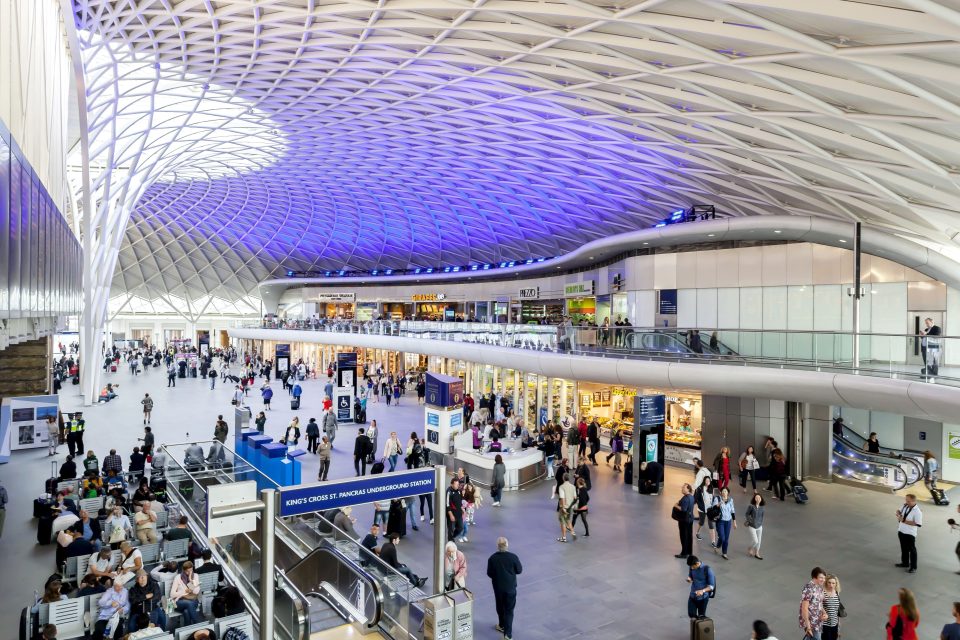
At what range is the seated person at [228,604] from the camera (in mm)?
9086

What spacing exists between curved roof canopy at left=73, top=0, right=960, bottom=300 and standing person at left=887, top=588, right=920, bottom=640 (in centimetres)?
801

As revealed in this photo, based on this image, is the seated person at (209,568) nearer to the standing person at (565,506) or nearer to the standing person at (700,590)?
the standing person at (565,506)

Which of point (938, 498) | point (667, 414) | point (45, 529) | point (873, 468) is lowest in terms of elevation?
point (938, 498)

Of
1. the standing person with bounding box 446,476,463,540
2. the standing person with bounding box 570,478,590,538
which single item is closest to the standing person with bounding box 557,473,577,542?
the standing person with bounding box 570,478,590,538

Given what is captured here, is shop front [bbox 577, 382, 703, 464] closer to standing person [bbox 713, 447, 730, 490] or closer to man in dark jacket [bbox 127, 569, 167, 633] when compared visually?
standing person [bbox 713, 447, 730, 490]

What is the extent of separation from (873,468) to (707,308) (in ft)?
31.9

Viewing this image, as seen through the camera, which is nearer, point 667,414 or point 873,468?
point 873,468

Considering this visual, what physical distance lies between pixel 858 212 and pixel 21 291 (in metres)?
24.4

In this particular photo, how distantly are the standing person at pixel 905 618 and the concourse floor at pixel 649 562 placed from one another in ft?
3.96

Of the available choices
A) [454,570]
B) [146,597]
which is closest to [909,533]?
[454,570]

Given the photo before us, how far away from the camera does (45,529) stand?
1338cm

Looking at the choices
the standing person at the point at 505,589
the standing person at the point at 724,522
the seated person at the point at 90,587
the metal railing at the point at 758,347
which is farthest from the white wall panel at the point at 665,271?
the seated person at the point at 90,587

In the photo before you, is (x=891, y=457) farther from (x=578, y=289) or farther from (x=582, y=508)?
(x=578, y=289)

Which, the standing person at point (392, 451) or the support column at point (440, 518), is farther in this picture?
the standing person at point (392, 451)
